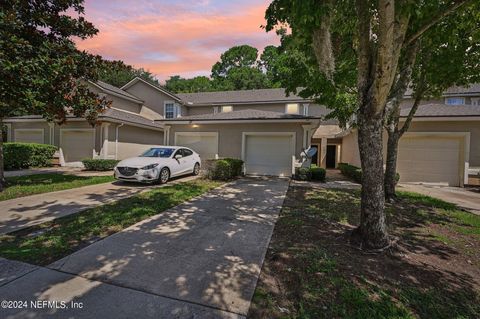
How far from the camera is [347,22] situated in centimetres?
575

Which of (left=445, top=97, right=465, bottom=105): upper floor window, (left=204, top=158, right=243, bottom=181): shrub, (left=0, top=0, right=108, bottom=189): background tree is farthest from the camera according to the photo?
(left=445, top=97, right=465, bottom=105): upper floor window

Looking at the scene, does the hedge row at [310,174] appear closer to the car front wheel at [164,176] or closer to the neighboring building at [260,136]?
the neighboring building at [260,136]

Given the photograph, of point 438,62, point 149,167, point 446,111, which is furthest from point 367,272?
point 446,111

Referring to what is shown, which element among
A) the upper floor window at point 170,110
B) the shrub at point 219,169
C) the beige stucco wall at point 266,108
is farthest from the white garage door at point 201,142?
the beige stucco wall at point 266,108

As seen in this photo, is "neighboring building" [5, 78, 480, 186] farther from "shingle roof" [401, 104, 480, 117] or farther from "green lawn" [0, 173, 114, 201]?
"green lawn" [0, 173, 114, 201]

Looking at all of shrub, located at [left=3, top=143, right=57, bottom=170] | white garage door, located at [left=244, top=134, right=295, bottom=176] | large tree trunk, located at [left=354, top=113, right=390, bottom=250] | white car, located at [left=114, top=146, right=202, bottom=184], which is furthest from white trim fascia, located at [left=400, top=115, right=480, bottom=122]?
shrub, located at [left=3, top=143, right=57, bottom=170]

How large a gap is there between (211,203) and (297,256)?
340cm

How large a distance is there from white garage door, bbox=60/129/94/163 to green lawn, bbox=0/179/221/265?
33.6ft

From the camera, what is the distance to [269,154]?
12.6 m

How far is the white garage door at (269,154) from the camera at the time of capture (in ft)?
40.4

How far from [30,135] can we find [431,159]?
79.0 feet

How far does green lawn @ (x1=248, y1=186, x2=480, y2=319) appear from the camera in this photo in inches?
95.6

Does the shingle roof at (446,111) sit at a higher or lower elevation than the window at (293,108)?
lower

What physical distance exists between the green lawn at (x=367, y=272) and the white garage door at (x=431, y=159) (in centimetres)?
702
